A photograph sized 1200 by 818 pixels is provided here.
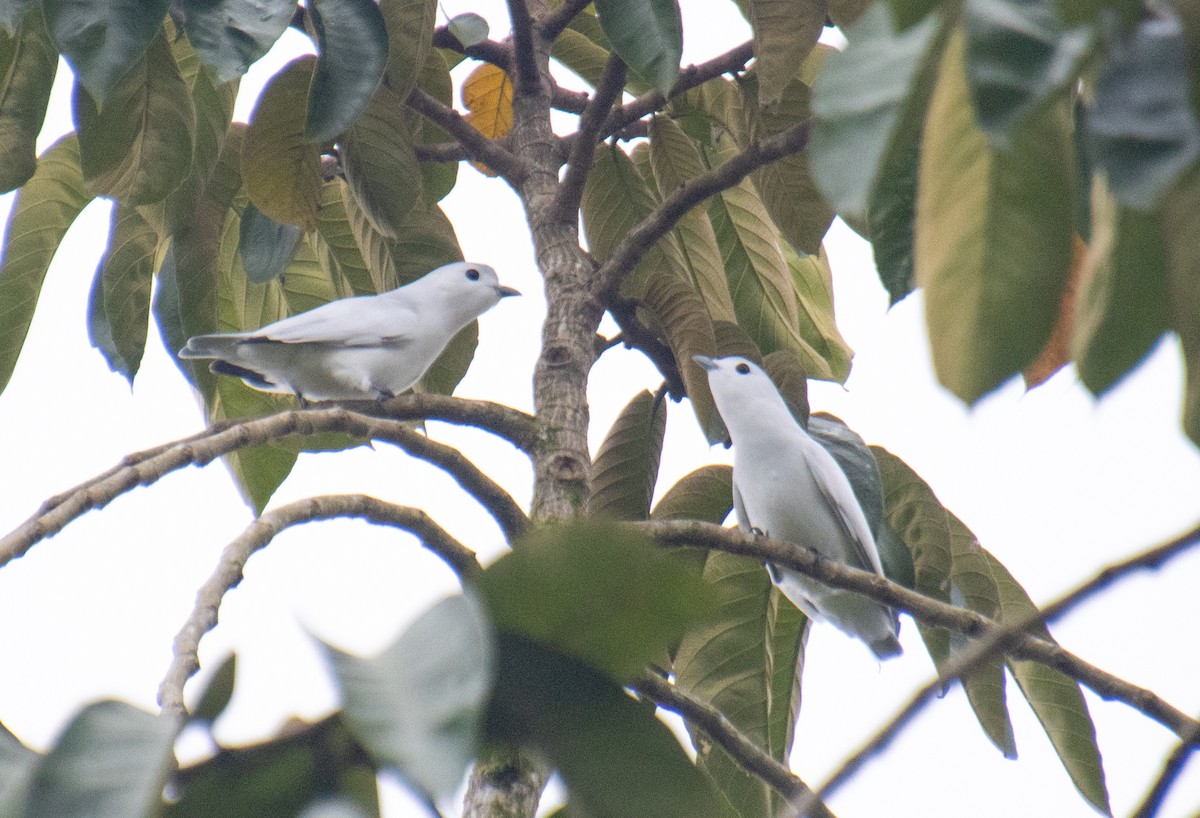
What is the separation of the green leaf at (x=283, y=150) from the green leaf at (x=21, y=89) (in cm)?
41

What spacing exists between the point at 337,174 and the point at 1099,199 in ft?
8.15

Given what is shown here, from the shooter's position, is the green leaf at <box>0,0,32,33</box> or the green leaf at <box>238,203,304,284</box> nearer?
the green leaf at <box>0,0,32,33</box>

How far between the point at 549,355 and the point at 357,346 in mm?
1489

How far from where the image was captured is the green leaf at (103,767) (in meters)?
0.61

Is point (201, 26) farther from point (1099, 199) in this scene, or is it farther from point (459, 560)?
point (1099, 199)

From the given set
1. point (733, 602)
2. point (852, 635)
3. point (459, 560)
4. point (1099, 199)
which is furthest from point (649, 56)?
point (852, 635)

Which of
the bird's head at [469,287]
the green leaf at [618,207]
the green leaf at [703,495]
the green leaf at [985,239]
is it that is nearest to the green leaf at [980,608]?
the green leaf at [703,495]

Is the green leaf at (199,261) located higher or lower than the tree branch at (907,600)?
higher

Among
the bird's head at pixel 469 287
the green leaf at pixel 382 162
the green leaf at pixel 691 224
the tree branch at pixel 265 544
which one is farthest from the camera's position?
the bird's head at pixel 469 287

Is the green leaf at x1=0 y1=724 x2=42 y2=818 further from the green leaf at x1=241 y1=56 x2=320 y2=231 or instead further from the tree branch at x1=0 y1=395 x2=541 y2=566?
the green leaf at x1=241 y1=56 x2=320 y2=231

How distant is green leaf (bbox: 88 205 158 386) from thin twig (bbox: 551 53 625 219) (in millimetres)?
975

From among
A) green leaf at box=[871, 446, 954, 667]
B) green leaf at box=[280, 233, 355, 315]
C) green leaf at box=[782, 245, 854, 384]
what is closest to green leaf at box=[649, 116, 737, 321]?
green leaf at box=[782, 245, 854, 384]

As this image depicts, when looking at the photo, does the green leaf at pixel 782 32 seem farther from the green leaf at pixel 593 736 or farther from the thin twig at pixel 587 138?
the green leaf at pixel 593 736

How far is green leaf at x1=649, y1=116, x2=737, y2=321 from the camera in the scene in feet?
10.9
